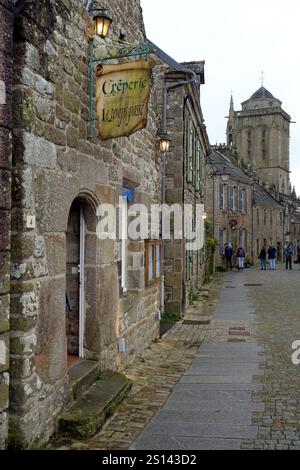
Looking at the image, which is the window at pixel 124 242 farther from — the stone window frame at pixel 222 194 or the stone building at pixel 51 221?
the stone window frame at pixel 222 194

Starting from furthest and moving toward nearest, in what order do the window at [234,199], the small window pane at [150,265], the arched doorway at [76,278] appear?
the window at [234,199] < the small window pane at [150,265] < the arched doorway at [76,278]

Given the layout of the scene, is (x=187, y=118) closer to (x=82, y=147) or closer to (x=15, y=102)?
(x=82, y=147)

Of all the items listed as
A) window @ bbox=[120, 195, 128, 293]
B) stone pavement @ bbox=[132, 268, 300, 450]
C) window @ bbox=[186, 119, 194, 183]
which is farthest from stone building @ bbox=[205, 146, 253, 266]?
window @ bbox=[120, 195, 128, 293]

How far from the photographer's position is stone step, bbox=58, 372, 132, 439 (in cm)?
498

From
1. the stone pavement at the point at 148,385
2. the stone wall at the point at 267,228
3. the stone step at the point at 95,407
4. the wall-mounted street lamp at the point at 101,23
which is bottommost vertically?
the stone pavement at the point at 148,385

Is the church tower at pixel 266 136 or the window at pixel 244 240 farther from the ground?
the church tower at pixel 266 136

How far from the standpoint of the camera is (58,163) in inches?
202

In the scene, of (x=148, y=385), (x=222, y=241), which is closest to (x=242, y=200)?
(x=222, y=241)

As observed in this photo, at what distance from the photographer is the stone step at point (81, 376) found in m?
5.47

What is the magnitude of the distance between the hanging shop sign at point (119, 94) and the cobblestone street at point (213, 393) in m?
3.16

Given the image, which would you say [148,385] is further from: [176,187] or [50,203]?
[176,187]

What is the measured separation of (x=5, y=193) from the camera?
165 inches

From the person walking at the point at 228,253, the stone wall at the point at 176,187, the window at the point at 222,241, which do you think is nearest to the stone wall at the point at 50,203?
the stone wall at the point at 176,187

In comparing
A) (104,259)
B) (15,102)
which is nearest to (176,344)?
(104,259)
